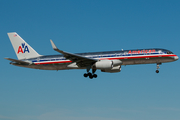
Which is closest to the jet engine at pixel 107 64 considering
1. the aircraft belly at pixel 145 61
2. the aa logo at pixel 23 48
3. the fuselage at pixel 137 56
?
the fuselage at pixel 137 56

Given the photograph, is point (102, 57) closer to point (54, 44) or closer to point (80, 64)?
point (80, 64)

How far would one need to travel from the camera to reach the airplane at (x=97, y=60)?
48.7m

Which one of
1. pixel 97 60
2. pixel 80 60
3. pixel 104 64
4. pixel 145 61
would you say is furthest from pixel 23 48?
pixel 145 61

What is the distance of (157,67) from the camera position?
164 ft

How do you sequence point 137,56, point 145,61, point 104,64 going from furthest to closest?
1. point 145,61
2. point 137,56
3. point 104,64

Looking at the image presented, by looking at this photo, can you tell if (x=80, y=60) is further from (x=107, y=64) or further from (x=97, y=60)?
(x=107, y=64)

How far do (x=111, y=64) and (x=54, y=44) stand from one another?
10.5m

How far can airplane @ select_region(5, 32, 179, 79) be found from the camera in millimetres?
48688

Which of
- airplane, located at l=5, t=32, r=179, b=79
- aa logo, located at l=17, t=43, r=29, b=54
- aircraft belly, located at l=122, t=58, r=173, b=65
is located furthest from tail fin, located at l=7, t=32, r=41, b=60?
aircraft belly, located at l=122, t=58, r=173, b=65

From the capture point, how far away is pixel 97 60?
49.2 meters

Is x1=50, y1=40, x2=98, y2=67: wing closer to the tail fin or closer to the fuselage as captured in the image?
the fuselage

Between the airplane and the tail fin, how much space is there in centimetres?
71

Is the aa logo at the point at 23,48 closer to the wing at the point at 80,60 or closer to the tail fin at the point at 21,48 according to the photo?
the tail fin at the point at 21,48

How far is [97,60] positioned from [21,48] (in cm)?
1727
